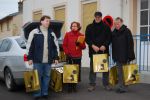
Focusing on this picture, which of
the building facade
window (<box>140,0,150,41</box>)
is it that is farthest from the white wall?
the building facade

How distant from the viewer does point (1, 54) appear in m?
11.1

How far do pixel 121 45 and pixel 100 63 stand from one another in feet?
2.21

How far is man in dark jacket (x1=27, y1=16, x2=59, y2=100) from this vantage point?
884 centimetres

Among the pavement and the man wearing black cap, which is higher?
the man wearing black cap

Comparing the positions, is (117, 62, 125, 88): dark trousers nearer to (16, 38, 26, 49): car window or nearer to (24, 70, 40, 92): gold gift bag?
(24, 70, 40, 92): gold gift bag

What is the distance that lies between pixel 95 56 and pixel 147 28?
4040 mm

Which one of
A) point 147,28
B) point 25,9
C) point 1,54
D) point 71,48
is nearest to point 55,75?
point 71,48

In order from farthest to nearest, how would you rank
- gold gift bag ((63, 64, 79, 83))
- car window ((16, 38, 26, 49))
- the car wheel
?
car window ((16, 38, 26, 49))
the car wheel
gold gift bag ((63, 64, 79, 83))

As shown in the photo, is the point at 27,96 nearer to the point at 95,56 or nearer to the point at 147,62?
the point at 95,56

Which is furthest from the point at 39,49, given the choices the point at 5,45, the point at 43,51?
the point at 5,45

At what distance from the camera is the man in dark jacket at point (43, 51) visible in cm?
884

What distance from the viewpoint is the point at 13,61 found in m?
10.1

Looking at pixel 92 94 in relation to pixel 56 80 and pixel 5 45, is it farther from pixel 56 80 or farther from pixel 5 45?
pixel 5 45

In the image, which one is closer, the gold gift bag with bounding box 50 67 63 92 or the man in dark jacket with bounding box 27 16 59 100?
the man in dark jacket with bounding box 27 16 59 100
